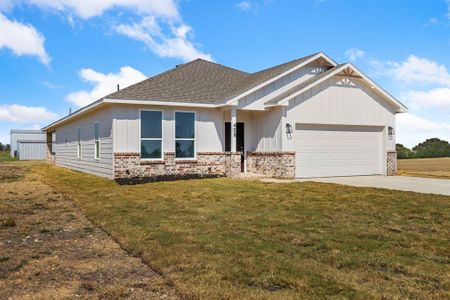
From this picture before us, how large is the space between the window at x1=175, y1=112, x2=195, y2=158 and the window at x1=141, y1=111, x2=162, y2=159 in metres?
0.74

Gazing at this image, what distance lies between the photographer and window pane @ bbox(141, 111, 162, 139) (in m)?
15.1

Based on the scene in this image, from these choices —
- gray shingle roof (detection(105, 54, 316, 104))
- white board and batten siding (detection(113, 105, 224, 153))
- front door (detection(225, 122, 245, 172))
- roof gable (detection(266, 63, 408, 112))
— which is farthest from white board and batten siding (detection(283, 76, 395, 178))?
white board and batten siding (detection(113, 105, 224, 153))

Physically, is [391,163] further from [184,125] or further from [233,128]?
[184,125]

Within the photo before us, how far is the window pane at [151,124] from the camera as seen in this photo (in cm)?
1509

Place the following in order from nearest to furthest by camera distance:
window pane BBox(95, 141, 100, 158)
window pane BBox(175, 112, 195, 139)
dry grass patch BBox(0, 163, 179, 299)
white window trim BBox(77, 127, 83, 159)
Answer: dry grass patch BBox(0, 163, 179, 299)
window pane BBox(175, 112, 195, 139)
window pane BBox(95, 141, 100, 158)
white window trim BBox(77, 127, 83, 159)

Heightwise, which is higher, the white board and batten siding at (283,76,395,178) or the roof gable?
A: the roof gable

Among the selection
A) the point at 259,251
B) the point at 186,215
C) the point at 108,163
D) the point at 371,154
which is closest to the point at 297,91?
the point at 371,154

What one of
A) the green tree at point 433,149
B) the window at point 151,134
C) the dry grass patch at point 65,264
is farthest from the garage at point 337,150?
the green tree at point 433,149

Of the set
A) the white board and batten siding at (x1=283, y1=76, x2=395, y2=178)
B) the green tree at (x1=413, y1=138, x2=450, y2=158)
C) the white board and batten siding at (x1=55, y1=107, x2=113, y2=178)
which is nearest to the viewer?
the white board and batten siding at (x1=55, y1=107, x2=113, y2=178)

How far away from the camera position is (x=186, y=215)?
7.94m

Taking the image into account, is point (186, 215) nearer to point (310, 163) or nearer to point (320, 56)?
point (310, 163)

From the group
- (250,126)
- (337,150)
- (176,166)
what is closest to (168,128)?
(176,166)

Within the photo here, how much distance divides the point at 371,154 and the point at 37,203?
14.2 meters

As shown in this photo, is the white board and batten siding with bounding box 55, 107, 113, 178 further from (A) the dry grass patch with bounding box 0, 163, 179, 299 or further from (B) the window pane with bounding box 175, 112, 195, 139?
(A) the dry grass patch with bounding box 0, 163, 179, 299
